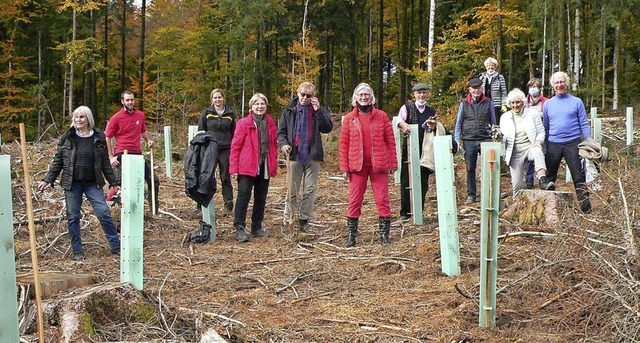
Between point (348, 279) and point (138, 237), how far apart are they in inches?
73.7

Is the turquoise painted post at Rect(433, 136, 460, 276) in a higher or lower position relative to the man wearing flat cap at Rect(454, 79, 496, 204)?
lower

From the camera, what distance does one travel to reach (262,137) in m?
7.99

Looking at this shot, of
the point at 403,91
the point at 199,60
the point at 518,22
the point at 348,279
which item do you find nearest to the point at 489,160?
the point at 348,279

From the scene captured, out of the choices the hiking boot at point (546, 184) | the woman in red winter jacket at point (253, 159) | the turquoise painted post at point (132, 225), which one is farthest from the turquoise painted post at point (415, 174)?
the turquoise painted post at point (132, 225)

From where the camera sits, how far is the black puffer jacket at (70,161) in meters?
6.85

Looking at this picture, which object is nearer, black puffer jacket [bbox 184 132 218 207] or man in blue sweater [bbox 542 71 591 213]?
man in blue sweater [bbox 542 71 591 213]

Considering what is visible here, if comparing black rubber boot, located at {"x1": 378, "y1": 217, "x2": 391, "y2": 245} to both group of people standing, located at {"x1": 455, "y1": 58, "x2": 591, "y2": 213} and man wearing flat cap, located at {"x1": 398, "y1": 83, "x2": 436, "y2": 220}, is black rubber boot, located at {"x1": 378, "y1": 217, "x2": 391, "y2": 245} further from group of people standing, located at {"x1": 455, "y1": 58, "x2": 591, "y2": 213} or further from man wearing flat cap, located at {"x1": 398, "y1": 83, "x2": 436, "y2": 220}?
group of people standing, located at {"x1": 455, "y1": 58, "x2": 591, "y2": 213}

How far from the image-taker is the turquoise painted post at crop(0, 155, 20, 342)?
3.04 m

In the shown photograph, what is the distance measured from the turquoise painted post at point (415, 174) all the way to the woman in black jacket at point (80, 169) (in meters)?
3.47

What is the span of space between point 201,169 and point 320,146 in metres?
1.55

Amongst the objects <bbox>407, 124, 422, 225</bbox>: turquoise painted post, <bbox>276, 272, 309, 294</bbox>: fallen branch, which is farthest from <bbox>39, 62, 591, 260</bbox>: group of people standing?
<bbox>276, 272, 309, 294</bbox>: fallen branch

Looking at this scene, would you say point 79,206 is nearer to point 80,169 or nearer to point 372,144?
point 80,169

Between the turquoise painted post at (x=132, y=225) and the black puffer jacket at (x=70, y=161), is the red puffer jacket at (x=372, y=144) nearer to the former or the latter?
the turquoise painted post at (x=132, y=225)

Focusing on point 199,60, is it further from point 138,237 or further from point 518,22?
point 138,237
